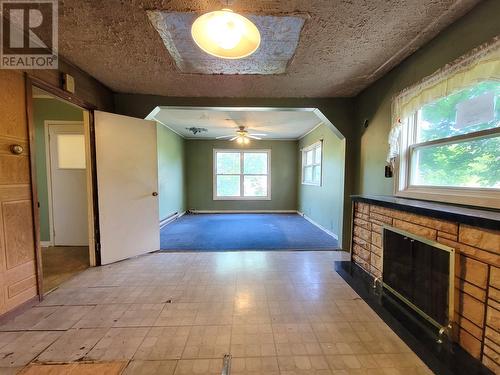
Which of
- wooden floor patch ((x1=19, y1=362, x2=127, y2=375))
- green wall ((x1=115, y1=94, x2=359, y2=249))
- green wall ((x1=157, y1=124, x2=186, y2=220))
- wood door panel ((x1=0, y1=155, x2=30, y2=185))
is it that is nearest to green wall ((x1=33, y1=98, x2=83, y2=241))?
green wall ((x1=115, y1=94, x2=359, y2=249))

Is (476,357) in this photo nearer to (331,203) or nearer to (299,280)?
(299,280)

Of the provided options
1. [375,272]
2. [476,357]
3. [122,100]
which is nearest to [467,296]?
[476,357]

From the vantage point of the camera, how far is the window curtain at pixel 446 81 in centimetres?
138

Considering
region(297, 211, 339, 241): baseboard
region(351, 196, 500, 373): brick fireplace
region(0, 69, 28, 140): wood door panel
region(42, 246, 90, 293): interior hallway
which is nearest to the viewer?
region(351, 196, 500, 373): brick fireplace

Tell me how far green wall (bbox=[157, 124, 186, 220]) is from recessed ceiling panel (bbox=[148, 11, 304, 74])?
9.76 ft

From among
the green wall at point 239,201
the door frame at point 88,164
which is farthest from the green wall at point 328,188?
the door frame at point 88,164

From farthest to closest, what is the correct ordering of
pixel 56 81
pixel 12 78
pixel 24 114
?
pixel 56 81 → pixel 24 114 → pixel 12 78

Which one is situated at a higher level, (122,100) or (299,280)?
(122,100)

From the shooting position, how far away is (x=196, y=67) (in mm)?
2262

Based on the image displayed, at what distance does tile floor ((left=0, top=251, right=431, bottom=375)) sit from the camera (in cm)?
134

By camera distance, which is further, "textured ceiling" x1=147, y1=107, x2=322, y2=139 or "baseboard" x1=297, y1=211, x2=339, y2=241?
"baseboard" x1=297, y1=211, x2=339, y2=241

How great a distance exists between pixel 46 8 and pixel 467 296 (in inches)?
129

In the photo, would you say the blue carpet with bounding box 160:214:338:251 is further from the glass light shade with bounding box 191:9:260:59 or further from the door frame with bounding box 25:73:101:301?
the glass light shade with bounding box 191:9:260:59

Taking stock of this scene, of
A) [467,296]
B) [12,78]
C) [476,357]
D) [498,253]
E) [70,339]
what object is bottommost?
[70,339]
